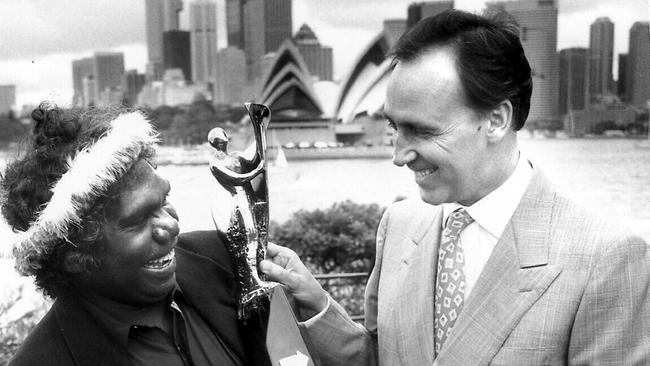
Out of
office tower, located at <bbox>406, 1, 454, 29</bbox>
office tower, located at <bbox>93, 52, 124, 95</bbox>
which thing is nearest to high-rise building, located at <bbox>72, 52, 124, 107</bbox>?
office tower, located at <bbox>93, 52, 124, 95</bbox>

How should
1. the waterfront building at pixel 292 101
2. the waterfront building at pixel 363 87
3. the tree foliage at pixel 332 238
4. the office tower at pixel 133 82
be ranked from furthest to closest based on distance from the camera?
the waterfront building at pixel 363 87 → the waterfront building at pixel 292 101 → the office tower at pixel 133 82 → the tree foliage at pixel 332 238

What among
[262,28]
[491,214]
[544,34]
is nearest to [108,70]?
[262,28]

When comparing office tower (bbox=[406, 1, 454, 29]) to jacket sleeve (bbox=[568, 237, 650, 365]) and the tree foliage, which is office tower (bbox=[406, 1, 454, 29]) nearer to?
the tree foliage

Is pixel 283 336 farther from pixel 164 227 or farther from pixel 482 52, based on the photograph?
pixel 482 52

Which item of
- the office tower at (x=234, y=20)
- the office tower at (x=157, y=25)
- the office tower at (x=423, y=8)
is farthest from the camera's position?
the office tower at (x=234, y=20)

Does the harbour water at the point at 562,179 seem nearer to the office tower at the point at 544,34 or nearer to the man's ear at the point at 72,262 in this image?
the office tower at the point at 544,34

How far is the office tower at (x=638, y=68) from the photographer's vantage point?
A: 8227 mm

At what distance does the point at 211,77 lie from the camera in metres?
9.07

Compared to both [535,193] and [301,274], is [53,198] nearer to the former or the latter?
[301,274]

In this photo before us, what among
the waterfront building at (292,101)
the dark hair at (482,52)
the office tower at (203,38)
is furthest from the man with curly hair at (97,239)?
the waterfront building at (292,101)

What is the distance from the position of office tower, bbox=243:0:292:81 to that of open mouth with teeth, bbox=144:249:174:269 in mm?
7759

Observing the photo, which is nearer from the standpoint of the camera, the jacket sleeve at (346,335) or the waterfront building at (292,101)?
the jacket sleeve at (346,335)

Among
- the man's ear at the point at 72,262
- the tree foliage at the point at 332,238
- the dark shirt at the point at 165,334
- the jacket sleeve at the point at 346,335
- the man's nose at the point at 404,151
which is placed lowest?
the tree foliage at the point at 332,238

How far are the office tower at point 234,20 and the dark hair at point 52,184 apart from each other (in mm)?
7759
